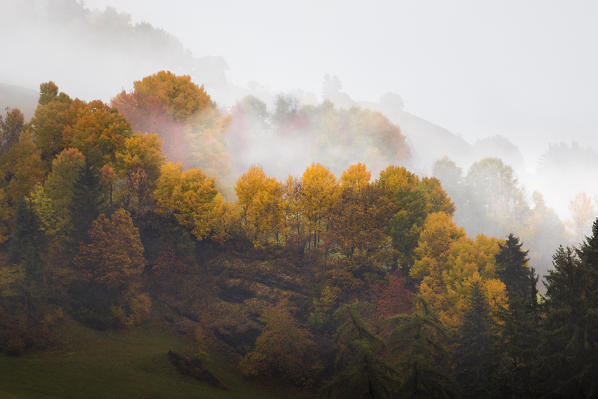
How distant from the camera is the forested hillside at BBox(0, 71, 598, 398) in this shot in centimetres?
3509

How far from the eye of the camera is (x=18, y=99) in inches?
4299

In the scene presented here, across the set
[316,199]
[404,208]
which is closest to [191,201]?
[316,199]

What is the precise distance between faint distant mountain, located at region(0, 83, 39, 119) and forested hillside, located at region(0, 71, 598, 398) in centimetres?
5173

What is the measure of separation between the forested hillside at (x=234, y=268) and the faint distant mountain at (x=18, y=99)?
51.7 metres

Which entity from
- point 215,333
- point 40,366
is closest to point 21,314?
point 40,366

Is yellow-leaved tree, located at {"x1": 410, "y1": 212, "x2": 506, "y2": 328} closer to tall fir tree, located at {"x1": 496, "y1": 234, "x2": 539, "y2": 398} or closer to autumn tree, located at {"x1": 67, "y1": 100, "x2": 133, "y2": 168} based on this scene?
tall fir tree, located at {"x1": 496, "y1": 234, "x2": 539, "y2": 398}

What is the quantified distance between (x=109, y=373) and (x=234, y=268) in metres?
20.7

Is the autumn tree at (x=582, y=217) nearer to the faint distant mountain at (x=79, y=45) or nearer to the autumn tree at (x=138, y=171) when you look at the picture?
the autumn tree at (x=138, y=171)

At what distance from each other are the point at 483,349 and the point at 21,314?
132 feet

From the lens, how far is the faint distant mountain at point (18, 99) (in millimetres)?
101500

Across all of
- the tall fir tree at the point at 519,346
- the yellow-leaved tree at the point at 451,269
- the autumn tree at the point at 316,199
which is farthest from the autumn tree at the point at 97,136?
the tall fir tree at the point at 519,346

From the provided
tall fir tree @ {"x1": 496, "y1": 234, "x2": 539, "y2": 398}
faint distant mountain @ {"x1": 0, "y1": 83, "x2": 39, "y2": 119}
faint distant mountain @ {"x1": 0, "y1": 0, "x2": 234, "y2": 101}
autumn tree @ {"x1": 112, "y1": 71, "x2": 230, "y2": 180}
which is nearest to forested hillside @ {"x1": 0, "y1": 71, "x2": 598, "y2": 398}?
tall fir tree @ {"x1": 496, "y1": 234, "x2": 539, "y2": 398}

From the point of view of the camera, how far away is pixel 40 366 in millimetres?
32781

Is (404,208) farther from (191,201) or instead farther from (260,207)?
(191,201)
